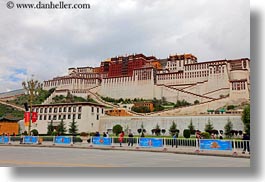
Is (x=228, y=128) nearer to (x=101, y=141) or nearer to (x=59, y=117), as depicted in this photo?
(x=59, y=117)

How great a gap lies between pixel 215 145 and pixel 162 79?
38533mm

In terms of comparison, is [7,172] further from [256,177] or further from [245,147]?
[245,147]

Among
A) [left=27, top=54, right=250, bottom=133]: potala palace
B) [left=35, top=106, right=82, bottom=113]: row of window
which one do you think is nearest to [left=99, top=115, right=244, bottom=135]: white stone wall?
[left=27, top=54, right=250, bottom=133]: potala palace

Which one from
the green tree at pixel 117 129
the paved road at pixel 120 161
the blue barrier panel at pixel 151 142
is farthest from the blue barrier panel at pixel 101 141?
the green tree at pixel 117 129

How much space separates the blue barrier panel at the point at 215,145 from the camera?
9203mm

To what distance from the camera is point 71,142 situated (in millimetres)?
13695

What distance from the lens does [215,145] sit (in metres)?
9.45

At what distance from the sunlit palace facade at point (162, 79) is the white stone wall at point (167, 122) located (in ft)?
27.2

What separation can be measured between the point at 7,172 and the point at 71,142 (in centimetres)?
745

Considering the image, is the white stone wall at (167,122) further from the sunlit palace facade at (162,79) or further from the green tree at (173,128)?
the sunlit palace facade at (162,79)

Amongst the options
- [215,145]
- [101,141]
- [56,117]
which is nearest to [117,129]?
[56,117]

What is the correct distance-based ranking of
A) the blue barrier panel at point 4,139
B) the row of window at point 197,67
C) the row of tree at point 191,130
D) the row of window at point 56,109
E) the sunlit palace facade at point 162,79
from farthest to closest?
the row of window at point 197,67 → the sunlit palace facade at point 162,79 → the row of window at point 56,109 → the row of tree at point 191,130 → the blue barrier panel at point 4,139

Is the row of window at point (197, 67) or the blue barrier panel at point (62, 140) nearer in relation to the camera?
the blue barrier panel at point (62, 140)

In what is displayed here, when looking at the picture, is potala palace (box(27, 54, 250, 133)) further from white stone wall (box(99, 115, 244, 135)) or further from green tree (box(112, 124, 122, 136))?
green tree (box(112, 124, 122, 136))
